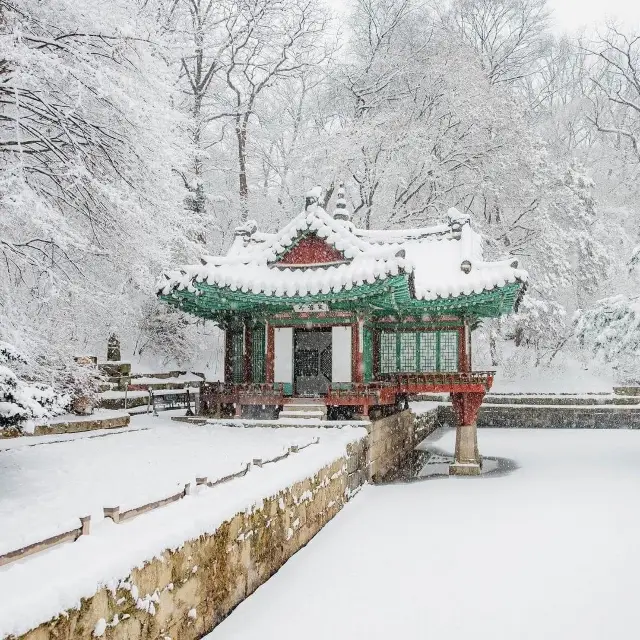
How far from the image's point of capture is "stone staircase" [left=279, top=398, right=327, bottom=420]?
15195mm

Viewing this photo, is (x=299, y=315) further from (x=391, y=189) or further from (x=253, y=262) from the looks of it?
(x=391, y=189)

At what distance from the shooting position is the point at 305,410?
15422mm

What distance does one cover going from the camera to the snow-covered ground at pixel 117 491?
3.70 meters

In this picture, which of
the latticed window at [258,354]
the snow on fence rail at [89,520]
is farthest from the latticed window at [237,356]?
the snow on fence rail at [89,520]

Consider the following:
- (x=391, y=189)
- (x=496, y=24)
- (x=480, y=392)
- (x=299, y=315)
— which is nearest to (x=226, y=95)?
(x=391, y=189)

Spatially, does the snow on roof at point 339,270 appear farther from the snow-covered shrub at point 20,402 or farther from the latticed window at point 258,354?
the snow-covered shrub at point 20,402

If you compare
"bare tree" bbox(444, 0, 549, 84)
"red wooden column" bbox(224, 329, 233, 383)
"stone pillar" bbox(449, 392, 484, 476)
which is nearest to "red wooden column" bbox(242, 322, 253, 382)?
"red wooden column" bbox(224, 329, 233, 383)

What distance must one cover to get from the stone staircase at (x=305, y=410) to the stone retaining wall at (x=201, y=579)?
17.5 feet

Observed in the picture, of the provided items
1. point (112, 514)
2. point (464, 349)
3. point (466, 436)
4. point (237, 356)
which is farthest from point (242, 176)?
point (112, 514)

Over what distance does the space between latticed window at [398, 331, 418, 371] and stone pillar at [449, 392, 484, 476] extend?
1.43m

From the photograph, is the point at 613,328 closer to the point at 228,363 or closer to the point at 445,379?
the point at 445,379

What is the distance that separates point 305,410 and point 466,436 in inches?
179

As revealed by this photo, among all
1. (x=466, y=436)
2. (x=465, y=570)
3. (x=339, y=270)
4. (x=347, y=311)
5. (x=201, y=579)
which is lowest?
(x=465, y=570)

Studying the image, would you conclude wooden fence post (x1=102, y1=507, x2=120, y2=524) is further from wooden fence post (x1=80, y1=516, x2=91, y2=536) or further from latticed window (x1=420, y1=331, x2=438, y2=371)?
latticed window (x1=420, y1=331, x2=438, y2=371)
